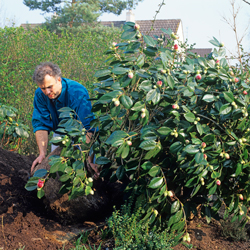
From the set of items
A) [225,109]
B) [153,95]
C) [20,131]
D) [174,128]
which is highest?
[153,95]

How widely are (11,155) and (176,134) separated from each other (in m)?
2.72

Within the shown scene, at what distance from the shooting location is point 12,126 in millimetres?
4336

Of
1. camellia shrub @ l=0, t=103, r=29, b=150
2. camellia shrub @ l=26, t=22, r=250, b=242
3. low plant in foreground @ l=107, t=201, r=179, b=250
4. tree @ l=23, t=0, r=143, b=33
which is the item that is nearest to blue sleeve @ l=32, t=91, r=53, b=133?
camellia shrub @ l=0, t=103, r=29, b=150

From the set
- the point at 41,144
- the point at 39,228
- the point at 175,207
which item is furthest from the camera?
the point at 41,144

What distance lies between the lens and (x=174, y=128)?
2.22 metres

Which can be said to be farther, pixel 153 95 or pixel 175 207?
pixel 175 207

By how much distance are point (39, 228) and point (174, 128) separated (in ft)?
5.44

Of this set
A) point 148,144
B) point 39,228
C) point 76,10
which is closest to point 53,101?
point 39,228

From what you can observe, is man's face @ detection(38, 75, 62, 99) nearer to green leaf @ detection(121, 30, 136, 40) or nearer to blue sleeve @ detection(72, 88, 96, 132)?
blue sleeve @ detection(72, 88, 96, 132)

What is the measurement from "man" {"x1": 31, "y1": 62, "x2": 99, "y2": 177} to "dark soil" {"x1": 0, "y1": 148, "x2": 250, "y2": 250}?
1.16ft

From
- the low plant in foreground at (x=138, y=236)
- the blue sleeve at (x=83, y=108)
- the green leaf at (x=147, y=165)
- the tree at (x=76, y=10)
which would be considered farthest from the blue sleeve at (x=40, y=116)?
the tree at (x=76, y=10)

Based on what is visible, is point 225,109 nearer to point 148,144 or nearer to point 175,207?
point 148,144

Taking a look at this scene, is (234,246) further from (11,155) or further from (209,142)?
(11,155)

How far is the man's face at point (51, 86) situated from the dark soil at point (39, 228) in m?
1.08
